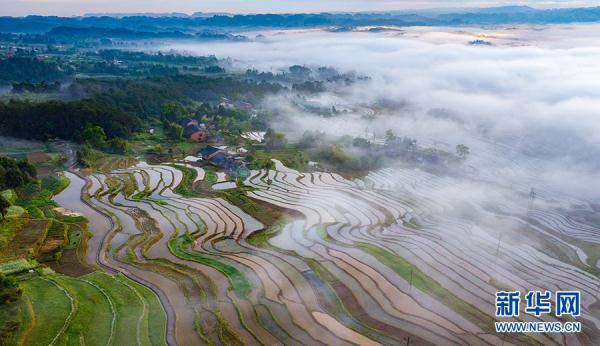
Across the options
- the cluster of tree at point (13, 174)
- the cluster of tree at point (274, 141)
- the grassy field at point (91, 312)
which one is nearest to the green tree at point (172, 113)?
the cluster of tree at point (274, 141)

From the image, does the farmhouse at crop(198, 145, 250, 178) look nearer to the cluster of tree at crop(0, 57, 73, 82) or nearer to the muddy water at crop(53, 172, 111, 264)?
the muddy water at crop(53, 172, 111, 264)

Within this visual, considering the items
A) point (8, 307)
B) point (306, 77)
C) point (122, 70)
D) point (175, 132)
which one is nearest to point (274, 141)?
point (175, 132)

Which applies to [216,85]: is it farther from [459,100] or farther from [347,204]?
[347,204]

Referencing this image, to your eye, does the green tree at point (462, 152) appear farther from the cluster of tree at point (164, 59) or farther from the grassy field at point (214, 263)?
the cluster of tree at point (164, 59)

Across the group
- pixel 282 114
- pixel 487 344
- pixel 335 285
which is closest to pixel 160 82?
pixel 282 114

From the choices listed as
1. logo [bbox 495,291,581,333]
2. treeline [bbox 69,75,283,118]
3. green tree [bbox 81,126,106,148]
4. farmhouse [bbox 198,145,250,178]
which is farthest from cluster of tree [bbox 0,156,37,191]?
logo [bbox 495,291,581,333]

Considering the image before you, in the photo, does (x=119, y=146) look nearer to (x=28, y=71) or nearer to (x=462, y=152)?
(x=462, y=152)
